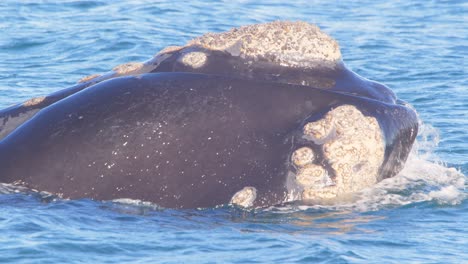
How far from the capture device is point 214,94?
1002cm

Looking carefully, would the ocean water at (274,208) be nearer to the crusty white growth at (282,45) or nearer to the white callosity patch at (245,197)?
the white callosity patch at (245,197)

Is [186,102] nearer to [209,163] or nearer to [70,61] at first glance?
[209,163]

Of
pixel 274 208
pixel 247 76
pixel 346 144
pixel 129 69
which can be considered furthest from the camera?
pixel 129 69

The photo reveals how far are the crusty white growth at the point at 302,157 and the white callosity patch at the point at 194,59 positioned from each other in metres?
1.39

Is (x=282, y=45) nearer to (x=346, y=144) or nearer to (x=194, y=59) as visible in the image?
(x=194, y=59)

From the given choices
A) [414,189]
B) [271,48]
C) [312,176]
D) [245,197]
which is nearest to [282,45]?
[271,48]

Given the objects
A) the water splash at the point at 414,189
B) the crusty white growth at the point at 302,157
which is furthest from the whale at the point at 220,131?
the water splash at the point at 414,189

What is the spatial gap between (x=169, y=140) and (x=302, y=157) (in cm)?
129

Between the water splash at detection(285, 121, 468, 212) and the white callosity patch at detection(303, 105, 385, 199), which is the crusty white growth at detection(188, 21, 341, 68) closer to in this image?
the white callosity patch at detection(303, 105, 385, 199)

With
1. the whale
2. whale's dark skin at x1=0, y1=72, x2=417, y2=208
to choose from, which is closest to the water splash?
the whale

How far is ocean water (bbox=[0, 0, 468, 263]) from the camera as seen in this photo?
9000mm

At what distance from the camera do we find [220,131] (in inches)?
386

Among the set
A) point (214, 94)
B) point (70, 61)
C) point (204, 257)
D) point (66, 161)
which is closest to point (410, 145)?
point (214, 94)

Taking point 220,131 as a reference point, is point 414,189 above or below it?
below
